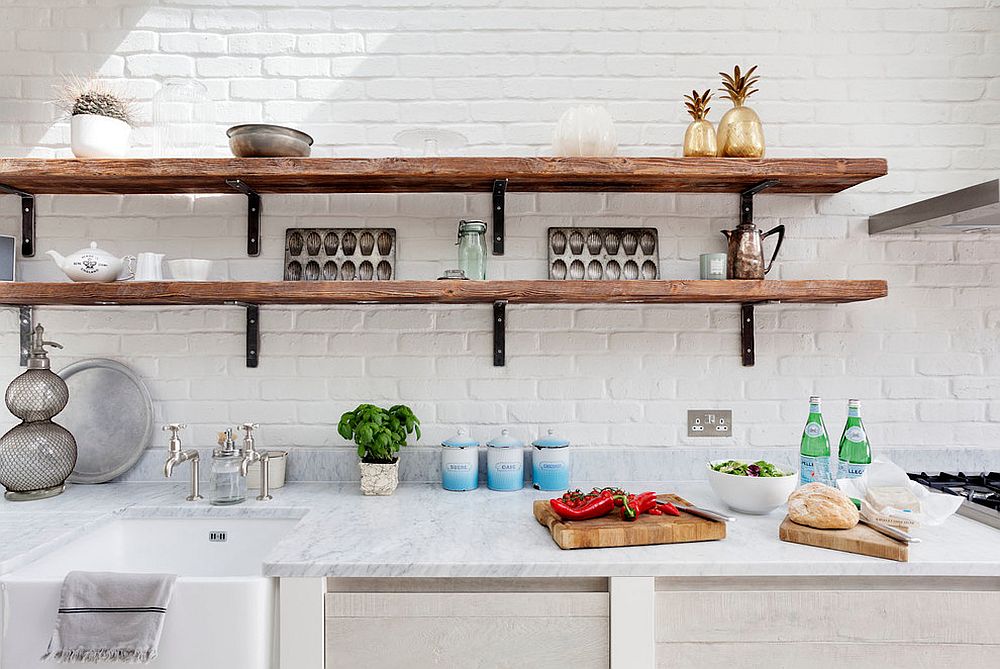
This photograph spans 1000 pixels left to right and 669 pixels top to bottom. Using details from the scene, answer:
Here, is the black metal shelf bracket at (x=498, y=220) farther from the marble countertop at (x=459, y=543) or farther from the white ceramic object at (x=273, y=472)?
the white ceramic object at (x=273, y=472)

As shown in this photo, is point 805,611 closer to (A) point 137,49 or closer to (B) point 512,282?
(B) point 512,282

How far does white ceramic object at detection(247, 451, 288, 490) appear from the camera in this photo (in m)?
1.80

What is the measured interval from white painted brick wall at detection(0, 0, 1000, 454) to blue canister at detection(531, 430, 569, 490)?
0.14m

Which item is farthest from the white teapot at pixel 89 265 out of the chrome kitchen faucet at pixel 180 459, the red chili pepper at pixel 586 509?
the red chili pepper at pixel 586 509

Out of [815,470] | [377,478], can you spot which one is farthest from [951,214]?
[377,478]

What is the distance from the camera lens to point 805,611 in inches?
50.5

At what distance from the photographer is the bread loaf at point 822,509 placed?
1370 millimetres

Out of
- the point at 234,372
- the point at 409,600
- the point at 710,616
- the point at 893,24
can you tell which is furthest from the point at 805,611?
the point at 893,24

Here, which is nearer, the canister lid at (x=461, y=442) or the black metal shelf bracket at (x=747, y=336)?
the canister lid at (x=461, y=442)

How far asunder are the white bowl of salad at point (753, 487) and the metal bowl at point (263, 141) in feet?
4.69

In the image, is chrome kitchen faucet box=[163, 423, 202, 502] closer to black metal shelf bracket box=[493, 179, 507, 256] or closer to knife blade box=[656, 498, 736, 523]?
black metal shelf bracket box=[493, 179, 507, 256]

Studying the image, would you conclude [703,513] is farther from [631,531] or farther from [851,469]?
[851,469]

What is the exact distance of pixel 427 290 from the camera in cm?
163

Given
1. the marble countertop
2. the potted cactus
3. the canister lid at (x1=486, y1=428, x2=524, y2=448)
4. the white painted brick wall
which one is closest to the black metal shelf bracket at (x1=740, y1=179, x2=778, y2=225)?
the white painted brick wall
